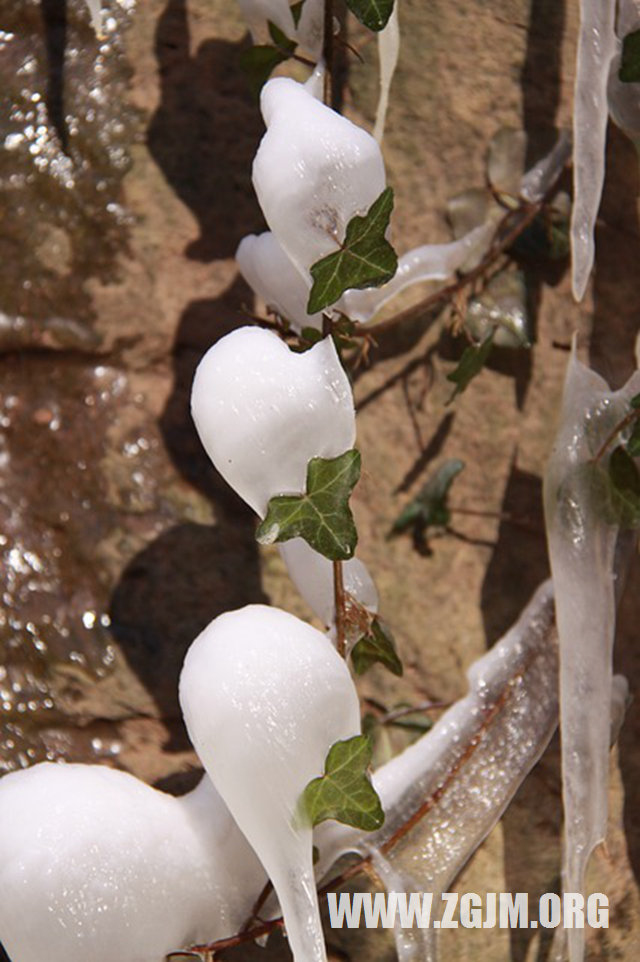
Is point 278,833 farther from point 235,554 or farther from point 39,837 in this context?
point 235,554

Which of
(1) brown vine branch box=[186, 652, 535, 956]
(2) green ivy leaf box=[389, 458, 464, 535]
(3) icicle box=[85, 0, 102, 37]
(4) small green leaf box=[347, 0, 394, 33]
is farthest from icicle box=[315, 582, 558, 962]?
(3) icicle box=[85, 0, 102, 37]

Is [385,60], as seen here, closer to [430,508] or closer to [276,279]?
[276,279]

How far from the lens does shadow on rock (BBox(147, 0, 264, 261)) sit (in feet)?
3.76

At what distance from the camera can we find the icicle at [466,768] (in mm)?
981

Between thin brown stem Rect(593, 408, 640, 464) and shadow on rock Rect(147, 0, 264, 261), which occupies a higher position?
shadow on rock Rect(147, 0, 264, 261)

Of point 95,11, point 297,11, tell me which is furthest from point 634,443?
point 95,11

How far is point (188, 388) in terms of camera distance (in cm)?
111

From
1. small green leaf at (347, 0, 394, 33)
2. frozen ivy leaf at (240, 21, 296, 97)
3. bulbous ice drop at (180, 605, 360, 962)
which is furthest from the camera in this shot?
frozen ivy leaf at (240, 21, 296, 97)

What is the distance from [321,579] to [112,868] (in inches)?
9.2

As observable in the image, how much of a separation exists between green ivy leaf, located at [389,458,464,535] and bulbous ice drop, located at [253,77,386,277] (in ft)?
0.89

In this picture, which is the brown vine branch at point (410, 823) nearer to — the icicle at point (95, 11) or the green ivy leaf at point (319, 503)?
the green ivy leaf at point (319, 503)

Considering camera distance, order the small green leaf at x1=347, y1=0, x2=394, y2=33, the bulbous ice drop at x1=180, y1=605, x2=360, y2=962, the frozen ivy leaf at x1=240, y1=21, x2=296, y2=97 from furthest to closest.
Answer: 1. the frozen ivy leaf at x1=240, y1=21, x2=296, y2=97
2. the small green leaf at x1=347, y1=0, x2=394, y2=33
3. the bulbous ice drop at x1=180, y1=605, x2=360, y2=962

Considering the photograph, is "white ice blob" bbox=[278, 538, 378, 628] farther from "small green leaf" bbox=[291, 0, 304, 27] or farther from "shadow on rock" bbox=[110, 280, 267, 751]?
"small green leaf" bbox=[291, 0, 304, 27]

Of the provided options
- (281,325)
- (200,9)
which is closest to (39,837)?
(281,325)
